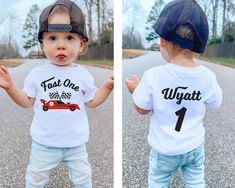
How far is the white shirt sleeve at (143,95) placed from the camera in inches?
49.0

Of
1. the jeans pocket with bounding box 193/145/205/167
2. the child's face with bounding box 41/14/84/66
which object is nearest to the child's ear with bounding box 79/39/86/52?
the child's face with bounding box 41/14/84/66

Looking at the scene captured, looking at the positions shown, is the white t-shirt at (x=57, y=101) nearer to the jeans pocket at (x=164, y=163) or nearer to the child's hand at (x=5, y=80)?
the child's hand at (x=5, y=80)

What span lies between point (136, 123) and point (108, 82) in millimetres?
158

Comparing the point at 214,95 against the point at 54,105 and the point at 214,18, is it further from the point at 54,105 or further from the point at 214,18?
the point at 54,105

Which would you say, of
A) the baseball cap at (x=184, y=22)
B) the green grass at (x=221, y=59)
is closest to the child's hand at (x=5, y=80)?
the baseball cap at (x=184, y=22)

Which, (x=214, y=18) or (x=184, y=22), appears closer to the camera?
(x=184, y=22)

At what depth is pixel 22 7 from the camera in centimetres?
132

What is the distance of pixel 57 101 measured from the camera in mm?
1283

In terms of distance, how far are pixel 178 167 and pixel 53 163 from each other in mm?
380

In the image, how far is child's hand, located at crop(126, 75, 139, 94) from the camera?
4.28ft

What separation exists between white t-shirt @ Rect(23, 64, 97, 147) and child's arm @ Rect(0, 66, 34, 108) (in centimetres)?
2

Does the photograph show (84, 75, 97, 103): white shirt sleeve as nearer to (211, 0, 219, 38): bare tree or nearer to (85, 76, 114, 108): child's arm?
(85, 76, 114, 108): child's arm

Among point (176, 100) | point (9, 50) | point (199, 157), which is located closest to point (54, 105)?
point (9, 50)

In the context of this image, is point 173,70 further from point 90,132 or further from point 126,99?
point 90,132
